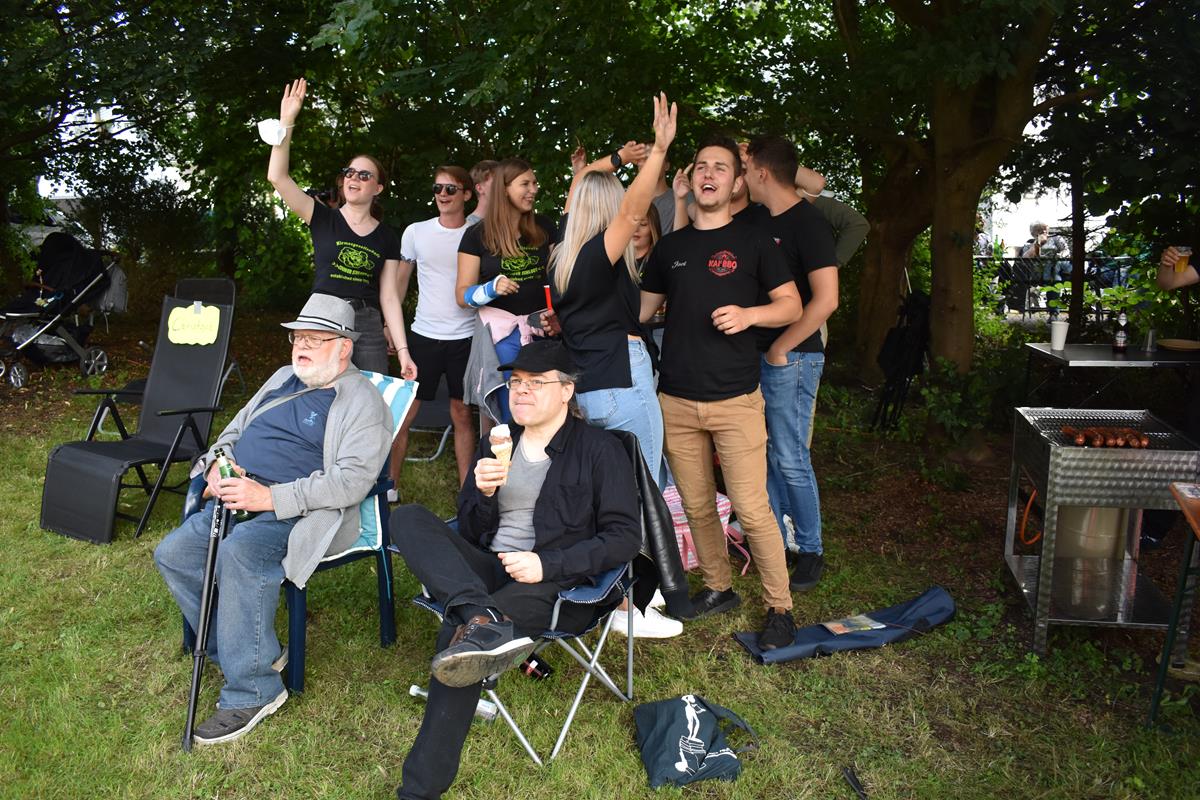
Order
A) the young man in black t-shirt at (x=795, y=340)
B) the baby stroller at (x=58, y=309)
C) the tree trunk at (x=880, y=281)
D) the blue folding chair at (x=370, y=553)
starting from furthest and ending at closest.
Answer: the tree trunk at (x=880, y=281), the baby stroller at (x=58, y=309), the young man in black t-shirt at (x=795, y=340), the blue folding chair at (x=370, y=553)

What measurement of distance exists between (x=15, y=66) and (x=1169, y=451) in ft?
23.4

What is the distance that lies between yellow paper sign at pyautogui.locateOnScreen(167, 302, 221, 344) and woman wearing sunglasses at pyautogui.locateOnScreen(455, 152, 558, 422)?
1661 mm

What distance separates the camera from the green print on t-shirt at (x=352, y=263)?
481 centimetres

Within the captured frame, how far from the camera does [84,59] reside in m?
6.69

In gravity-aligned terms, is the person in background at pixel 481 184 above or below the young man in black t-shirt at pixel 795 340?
above

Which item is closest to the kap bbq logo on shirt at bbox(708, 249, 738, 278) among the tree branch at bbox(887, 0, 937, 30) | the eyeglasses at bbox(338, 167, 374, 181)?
the eyeglasses at bbox(338, 167, 374, 181)

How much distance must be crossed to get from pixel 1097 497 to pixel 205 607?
3027 mm

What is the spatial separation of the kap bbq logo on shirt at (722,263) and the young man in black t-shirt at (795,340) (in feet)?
0.63

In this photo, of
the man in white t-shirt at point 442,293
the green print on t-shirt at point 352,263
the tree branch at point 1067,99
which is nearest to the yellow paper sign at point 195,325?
the green print on t-shirt at point 352,263

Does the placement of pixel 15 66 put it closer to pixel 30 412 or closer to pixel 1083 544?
pixel 30 412

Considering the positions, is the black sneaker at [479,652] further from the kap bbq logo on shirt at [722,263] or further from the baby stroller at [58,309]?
the baby stroller at [58,309]

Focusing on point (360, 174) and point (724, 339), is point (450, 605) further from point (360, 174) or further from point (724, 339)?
point (360, 174)

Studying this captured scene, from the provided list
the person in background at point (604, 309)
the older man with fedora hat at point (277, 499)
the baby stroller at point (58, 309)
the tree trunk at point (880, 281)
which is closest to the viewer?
the older man with fedora hat at point (277, 499)

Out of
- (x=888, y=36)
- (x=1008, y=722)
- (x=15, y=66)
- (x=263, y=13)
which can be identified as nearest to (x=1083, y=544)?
(x=1008, y=722)
